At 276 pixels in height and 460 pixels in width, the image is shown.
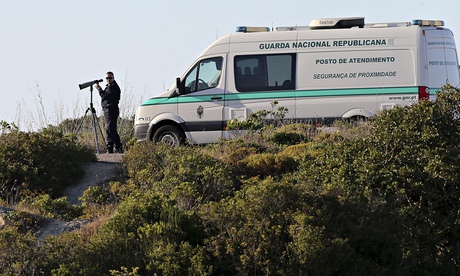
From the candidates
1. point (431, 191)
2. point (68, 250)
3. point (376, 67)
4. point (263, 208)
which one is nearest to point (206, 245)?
point (263, 208)

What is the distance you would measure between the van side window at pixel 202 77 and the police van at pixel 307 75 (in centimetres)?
2

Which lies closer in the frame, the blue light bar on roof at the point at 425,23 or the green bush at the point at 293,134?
the green bush at the point at 293,134

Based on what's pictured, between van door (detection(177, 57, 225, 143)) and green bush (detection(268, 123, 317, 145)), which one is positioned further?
van door (detection(177, 57, 225, 143))

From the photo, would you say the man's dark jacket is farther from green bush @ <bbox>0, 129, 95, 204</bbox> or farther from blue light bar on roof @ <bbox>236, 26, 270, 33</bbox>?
green bush @ <bbox>0, 129, 95, 204</bbox>

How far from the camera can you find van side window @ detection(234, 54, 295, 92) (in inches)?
832

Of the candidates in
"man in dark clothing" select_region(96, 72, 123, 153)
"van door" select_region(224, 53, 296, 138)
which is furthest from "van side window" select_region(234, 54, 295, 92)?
"man in dark clothing" select_region(96, 72, 123, 153)

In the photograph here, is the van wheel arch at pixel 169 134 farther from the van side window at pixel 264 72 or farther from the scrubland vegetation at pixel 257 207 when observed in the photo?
the scrubland vegetation at pixel 257 207

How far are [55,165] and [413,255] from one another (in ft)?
21.8

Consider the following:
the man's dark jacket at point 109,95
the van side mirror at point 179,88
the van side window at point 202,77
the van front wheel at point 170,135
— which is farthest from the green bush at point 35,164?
→ the van side window at point 202,77

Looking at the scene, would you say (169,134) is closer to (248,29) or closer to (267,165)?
(248,29)

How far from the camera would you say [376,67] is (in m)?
20.8

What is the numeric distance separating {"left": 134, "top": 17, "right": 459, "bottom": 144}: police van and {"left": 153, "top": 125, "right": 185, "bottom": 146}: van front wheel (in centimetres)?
2

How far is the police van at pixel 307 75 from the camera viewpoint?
20812mm

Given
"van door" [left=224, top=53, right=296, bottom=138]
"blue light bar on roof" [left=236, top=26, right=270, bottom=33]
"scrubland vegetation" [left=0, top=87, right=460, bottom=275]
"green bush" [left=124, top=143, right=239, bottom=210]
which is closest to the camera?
"scrubland vegetation" [left=0, top=87, right=460, bottom=275]
